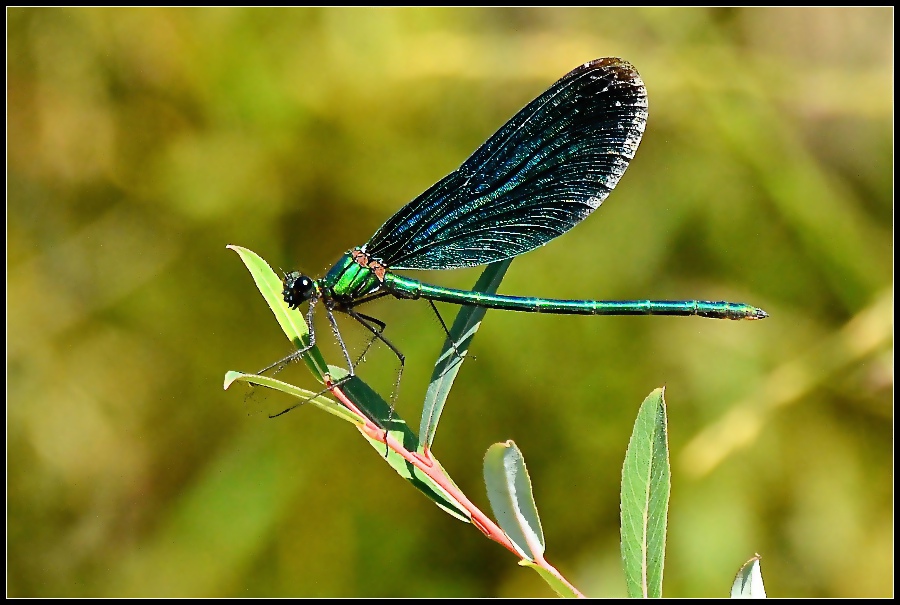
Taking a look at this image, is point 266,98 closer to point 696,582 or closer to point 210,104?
point 210,104

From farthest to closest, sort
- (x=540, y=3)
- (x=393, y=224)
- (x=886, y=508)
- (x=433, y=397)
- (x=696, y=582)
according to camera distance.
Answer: (x=540, y=3)
(x=886, y=508)
(x=696, y=582)
(x=393, y=224)
(x=433, y=397)

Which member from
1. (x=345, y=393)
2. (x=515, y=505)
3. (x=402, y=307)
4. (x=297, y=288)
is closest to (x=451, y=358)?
(x=345, y=393)

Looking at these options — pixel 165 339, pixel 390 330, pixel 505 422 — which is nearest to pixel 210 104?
pixel 165 339

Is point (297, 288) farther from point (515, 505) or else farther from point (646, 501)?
point (646, 501)

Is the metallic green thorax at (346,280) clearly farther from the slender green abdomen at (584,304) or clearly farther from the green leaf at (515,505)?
the green leaf at (515,505)

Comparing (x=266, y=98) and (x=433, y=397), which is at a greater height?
(x=266, y=98)

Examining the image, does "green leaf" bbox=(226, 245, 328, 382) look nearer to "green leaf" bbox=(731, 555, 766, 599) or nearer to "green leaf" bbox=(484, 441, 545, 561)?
"green leaf" bbox=(484, 441, 545, 561)
